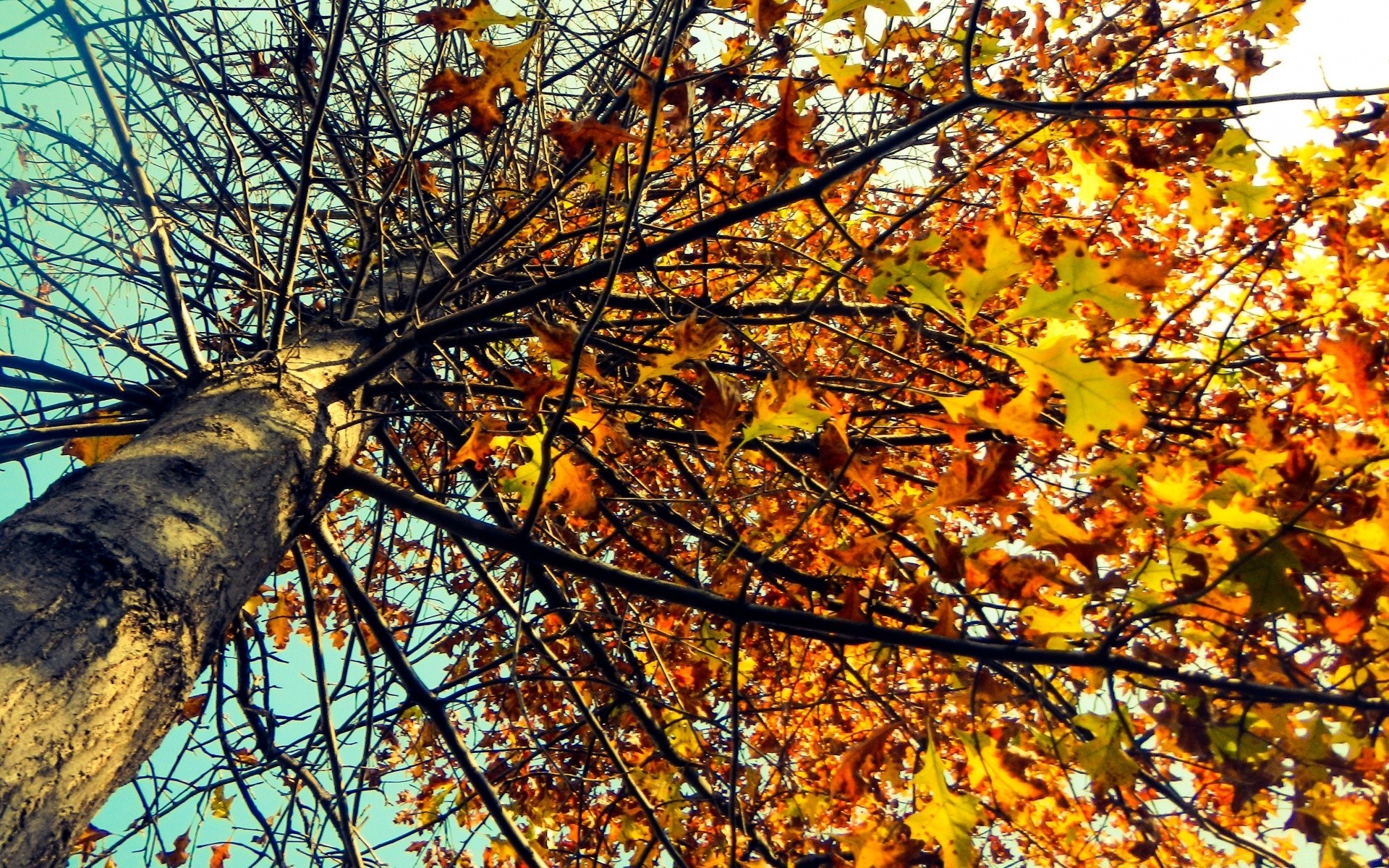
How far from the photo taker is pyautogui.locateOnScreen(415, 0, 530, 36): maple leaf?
4.06 feet

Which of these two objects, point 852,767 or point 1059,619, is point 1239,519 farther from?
point 852,767

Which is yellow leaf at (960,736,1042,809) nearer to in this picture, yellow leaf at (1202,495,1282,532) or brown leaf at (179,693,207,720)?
yellow leaf at (1202,495,1282,532)

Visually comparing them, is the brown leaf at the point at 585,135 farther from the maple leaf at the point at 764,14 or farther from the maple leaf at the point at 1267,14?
the maple leaf at the point at 1267,14

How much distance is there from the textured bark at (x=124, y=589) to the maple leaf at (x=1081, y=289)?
4.22 feet

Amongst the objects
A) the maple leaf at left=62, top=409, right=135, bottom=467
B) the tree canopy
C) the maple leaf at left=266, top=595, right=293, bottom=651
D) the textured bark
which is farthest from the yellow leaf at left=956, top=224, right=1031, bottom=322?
the maple leaf at left=266, top=595, right=293, bottom=651

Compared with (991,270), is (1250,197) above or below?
above

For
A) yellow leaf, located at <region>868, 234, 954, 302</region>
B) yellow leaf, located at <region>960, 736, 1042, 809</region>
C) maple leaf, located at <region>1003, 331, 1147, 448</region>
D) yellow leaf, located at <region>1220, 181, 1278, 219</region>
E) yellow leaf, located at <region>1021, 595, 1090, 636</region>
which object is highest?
yellow leaf, located at <region>1220, 181, 1278, 219</region>

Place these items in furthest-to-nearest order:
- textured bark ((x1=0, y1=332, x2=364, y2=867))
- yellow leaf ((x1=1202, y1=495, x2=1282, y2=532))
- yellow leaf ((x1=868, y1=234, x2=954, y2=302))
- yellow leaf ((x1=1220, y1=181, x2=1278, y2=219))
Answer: yellow leaf ((x1=1220, y1=181, x2=1278, y2=219)) < yellow leaf ((x1=868, y1=234, x2=954, y2=302)) < yellow leaf ((x1=1202, y1=495, x2=1282, y2=532)) < textured bark ((x1=0, y1=332, x2=364, y2=867))

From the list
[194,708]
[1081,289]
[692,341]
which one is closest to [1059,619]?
[1081,289]

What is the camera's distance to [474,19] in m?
1.24

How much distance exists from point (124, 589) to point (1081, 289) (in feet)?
4.50

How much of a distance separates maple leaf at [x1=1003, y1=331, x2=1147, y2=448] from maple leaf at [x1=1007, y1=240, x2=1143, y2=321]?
0.17ft

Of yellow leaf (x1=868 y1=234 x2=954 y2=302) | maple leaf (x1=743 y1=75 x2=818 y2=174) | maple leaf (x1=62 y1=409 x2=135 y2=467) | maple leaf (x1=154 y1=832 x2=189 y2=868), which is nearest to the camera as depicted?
yellow leaf (x1=868 y1=234 x2=954 y2=302)

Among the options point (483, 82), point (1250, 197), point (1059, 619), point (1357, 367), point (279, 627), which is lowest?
point (1059, 619)
